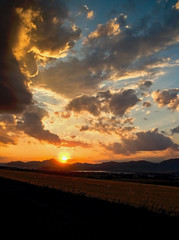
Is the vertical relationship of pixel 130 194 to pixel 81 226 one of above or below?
above

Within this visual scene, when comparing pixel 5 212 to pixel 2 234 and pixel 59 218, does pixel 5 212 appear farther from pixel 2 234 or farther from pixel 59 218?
pixel 2 234

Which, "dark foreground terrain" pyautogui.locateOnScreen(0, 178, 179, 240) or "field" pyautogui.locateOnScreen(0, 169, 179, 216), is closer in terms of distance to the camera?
"dark foreground terrain" pyautogui.locateOnScreen(0, 178, 179, 240)

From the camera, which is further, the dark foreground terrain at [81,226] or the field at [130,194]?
the field at [130,194]

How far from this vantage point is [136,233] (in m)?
11.2

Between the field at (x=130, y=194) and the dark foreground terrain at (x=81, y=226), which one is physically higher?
the field at (x=130, y=194)

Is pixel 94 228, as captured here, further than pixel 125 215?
No

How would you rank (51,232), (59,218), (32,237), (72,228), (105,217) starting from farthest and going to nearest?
1. (105,217)
2. (59,218)
3. (72,228)
4. (51,232)
5. (32,237)

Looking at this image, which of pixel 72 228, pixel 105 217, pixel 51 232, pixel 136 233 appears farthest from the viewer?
pixel 105 217

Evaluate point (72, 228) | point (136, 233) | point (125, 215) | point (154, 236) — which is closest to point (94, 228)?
point (72, 228)

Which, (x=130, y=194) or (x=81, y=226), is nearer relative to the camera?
(x=81, y=226)

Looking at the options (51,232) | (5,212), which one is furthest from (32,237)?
(5,212)

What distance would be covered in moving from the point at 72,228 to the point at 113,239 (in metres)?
1.89

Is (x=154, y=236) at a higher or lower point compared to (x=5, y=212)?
lower

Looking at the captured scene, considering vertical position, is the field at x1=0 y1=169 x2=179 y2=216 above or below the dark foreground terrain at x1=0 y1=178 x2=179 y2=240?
above
